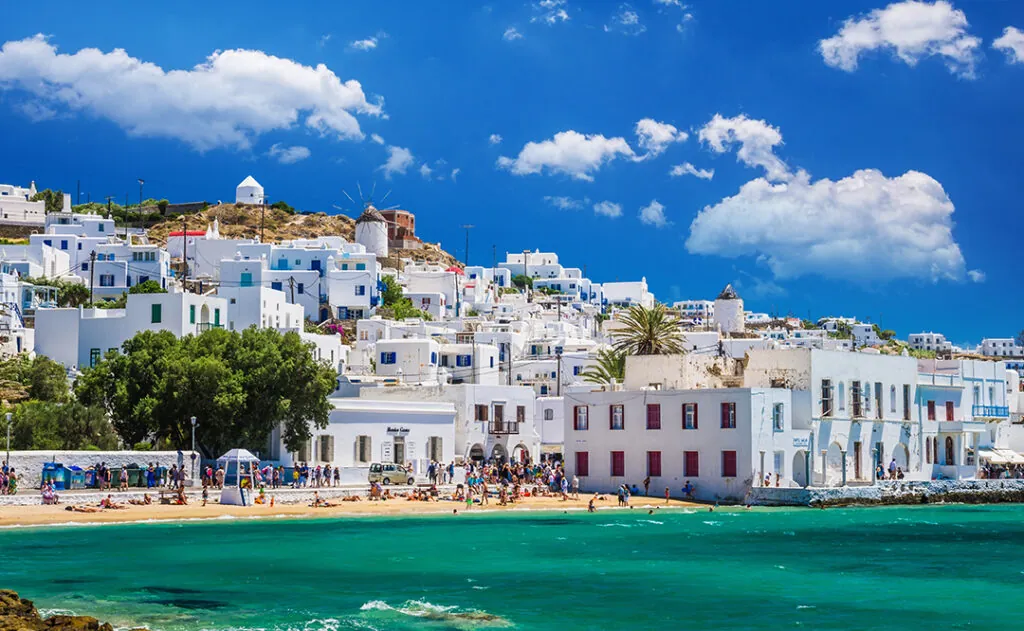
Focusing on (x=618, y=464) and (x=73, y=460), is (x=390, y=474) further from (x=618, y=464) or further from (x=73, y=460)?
(x=73, y=460)

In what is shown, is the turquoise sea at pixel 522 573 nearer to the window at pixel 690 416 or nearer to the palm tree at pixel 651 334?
the window at pixel 690 416

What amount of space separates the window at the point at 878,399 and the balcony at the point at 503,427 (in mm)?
20498

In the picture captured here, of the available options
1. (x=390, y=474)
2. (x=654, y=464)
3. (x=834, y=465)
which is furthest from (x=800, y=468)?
(x=390, y=474)

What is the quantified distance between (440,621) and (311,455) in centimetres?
3651

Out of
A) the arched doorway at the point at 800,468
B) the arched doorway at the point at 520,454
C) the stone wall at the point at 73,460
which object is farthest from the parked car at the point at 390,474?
the arched doorway at the point at 800,468

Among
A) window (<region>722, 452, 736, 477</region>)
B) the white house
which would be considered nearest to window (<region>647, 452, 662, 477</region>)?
window (<region>722, 452, 736, 477</region>)

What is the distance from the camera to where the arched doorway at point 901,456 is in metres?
67.1

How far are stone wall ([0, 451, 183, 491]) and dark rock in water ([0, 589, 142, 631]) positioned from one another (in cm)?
2570

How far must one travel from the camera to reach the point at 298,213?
568 feet

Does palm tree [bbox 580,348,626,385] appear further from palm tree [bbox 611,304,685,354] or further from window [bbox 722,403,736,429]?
window [bbox 722,403,736,429]

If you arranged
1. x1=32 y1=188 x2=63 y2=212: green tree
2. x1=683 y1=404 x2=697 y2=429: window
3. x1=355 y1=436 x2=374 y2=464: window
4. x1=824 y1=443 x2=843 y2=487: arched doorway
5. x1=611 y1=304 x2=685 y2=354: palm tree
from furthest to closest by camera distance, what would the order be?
x1=32 y1=188 x2=63 y2=212: green tree
x1=611 y1=304 x2=685 y2=354: palm tree
x1=355 y1=436 x2=374 y2=464: window
x1=824 y1=443 x2=843 y2=487: arched doorway
x1=683 y1=404 x2=697 y2=429: window

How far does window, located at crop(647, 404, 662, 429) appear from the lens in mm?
60062

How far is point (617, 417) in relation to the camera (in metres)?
61.8

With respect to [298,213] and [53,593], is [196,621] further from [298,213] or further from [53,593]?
[298,213]
